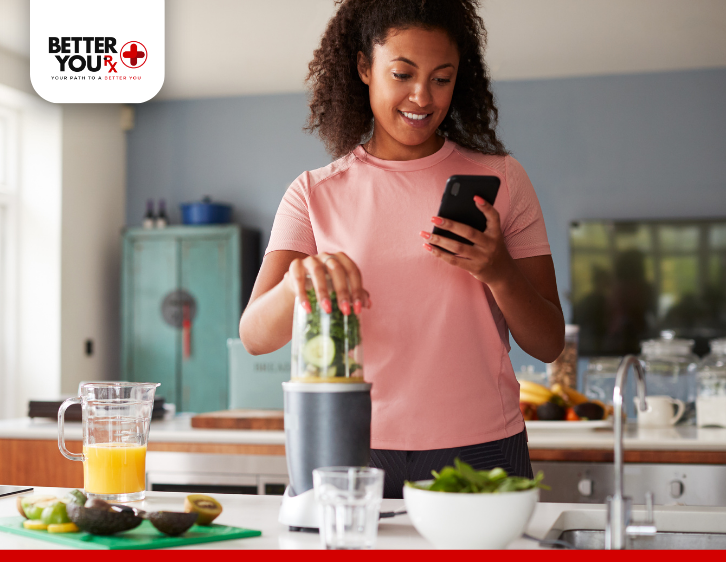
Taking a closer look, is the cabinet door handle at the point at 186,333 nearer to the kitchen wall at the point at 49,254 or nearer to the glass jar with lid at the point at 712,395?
the kitchen wall at the point at 49,254

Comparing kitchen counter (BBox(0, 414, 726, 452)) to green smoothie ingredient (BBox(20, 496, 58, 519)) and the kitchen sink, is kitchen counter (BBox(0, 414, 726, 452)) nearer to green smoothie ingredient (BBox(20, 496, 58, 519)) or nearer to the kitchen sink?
the kitchen sink

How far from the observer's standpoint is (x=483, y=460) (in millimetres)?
1161

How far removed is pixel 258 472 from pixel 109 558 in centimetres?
146

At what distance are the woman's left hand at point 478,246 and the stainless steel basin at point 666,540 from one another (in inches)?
14.2

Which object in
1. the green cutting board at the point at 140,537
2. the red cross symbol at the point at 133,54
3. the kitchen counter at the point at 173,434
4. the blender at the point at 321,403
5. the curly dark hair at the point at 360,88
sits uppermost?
the red cross symbol at the point at 133,54

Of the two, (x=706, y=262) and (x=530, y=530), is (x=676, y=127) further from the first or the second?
(x=530, y=530)

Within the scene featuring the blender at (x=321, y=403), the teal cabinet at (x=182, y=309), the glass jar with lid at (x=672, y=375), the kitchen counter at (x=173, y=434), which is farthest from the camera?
the teal cabinet at (x=182, y=309)

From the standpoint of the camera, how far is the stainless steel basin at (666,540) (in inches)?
41.3

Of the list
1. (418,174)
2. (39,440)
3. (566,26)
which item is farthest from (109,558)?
(566,26)

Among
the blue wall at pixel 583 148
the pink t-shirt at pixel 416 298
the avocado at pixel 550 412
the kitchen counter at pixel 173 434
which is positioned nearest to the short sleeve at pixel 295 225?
the pink t-shirt at pixel 416 298

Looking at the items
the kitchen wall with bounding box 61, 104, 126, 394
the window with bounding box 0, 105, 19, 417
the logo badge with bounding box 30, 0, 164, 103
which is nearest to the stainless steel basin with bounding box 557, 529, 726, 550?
the logo badge with bounding box 30, 0, 164, 103

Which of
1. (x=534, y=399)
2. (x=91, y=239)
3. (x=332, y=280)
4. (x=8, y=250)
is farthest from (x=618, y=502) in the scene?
(x=91, y=239)

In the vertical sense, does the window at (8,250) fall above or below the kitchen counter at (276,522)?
above

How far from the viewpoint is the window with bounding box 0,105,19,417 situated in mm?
5105
